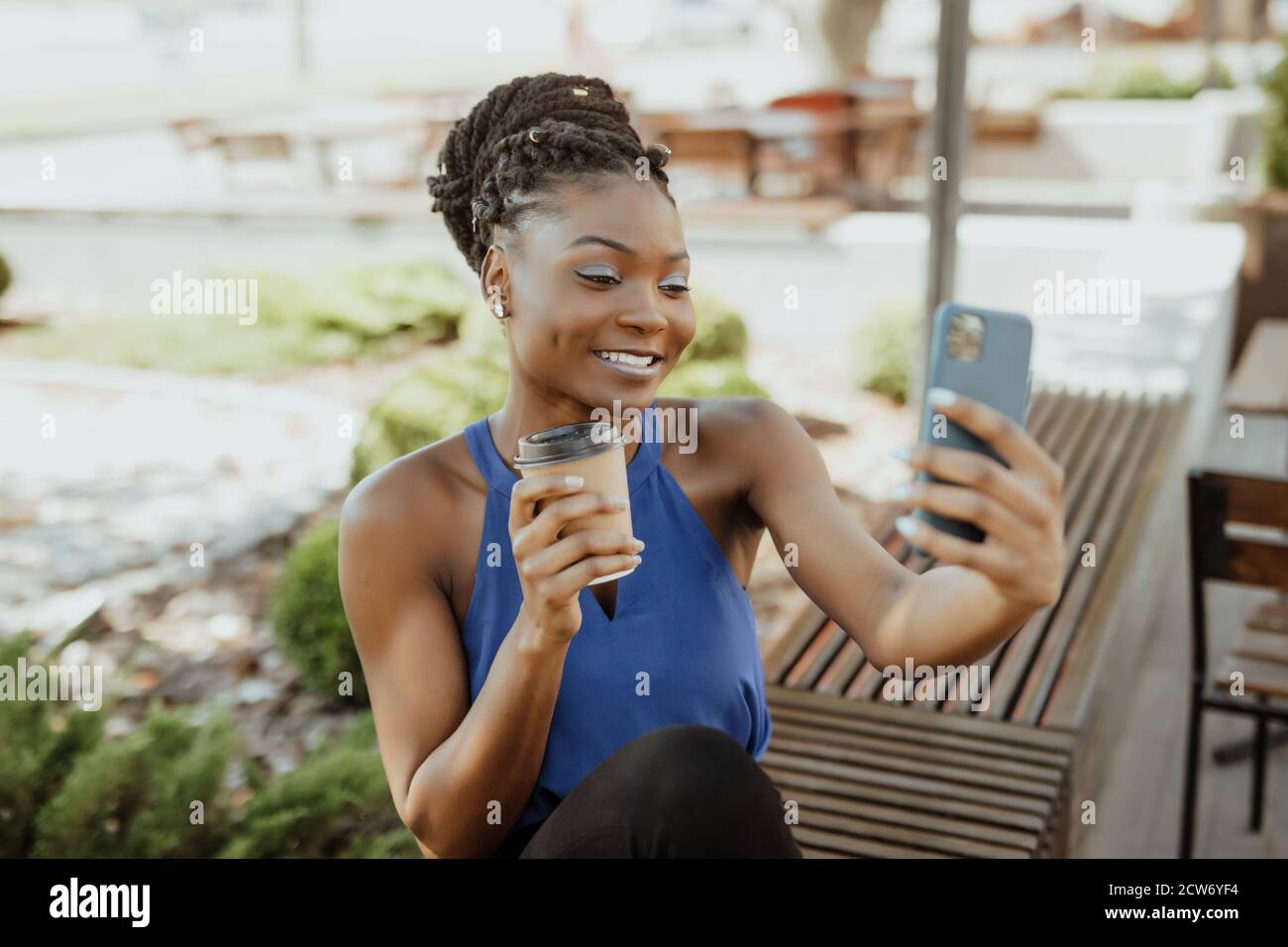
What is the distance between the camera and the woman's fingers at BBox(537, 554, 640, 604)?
139cm

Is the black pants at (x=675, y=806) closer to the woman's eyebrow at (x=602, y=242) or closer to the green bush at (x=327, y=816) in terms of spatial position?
the woman's eyebrow at (x=602, y=242)

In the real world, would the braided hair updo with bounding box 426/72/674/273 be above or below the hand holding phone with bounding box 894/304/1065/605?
above

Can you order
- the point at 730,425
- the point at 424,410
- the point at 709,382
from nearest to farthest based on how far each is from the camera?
the point at 730,425, the point at 424,410, the point at 709,382

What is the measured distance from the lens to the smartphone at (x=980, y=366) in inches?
45.3

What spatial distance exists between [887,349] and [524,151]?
5.03 m

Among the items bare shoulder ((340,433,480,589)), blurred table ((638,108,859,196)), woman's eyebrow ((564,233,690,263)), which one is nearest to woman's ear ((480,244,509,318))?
woman's eyebrow ((564,233,690,263))

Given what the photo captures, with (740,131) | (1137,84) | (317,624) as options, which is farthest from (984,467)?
(1137,84)

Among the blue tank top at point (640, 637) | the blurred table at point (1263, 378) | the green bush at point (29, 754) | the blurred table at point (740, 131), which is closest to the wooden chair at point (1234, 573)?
the blurred table at point (1263, 378)

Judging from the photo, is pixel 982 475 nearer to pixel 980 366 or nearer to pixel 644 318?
pixel 980 366

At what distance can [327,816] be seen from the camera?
3.07 metres

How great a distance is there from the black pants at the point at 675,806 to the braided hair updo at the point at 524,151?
67 centimetres

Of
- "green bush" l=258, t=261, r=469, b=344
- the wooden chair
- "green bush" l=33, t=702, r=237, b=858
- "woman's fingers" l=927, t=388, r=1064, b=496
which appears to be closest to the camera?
"woman's fingers" l=927, t=388, r=1064, b=496

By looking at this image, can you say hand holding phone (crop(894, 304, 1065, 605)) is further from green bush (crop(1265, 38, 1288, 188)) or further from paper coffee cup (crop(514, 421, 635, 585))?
green bush (crop(1265, 38, 1288, 188))

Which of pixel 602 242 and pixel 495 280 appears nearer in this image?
pixel 602 242
